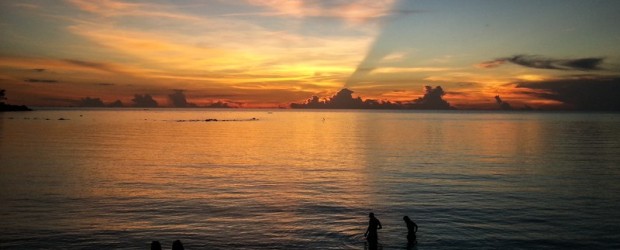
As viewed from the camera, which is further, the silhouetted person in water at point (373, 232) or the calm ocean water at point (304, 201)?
the calm ocean water at point (304, 201)

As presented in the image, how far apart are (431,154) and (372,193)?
1464 inches

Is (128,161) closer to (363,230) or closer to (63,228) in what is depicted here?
(63,228)

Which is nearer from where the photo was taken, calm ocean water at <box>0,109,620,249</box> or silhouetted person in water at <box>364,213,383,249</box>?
silhouetted person in water at <box>364,213,383,249</box>

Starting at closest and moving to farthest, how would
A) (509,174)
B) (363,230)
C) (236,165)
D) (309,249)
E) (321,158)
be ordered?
(309,249) < (363,230) < (509,174) < (236,165) < (321,158)

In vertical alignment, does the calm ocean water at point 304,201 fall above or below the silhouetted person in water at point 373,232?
below

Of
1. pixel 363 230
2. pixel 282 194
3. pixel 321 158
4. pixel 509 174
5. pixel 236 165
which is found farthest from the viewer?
pixel 321 158

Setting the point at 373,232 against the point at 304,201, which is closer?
the point at 373,232

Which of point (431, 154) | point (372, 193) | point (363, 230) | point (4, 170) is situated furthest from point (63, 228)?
point (431, 154)

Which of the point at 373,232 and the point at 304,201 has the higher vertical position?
the point at 373,232

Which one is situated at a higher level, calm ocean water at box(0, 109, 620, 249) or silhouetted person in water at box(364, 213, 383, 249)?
silhouetted person in water at box(364, 213, 383, 249)

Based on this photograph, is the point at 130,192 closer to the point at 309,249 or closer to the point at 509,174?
the point at 309,249

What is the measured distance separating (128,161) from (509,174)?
167ft

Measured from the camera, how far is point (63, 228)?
30.2m

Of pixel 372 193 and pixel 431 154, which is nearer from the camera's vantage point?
pixel 372 193
